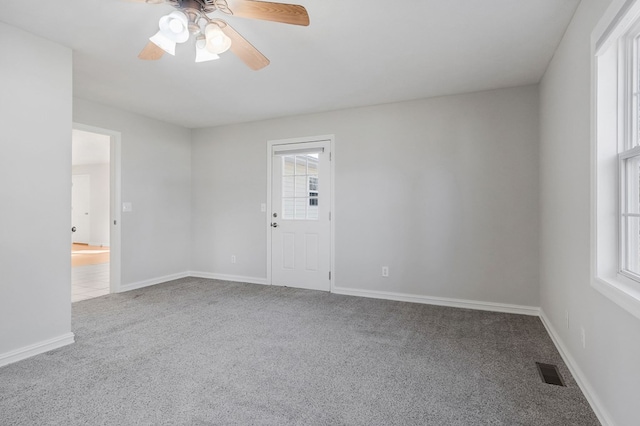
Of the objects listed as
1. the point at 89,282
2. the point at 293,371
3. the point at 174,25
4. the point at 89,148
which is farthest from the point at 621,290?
the point at 89,148

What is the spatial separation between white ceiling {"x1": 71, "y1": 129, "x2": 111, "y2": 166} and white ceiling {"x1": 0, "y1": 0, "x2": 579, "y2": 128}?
270 cm

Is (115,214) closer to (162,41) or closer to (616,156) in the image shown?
(162,41)

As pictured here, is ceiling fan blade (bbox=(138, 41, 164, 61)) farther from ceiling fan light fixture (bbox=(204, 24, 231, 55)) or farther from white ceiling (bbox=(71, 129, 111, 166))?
white ceiling (bbox=(71, 129, 111, 166))

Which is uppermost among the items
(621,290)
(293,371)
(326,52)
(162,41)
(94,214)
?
(326,52)

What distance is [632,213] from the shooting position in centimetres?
170

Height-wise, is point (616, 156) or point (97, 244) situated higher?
point (616, 156)

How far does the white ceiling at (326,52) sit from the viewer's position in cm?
229

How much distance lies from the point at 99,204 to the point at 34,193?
28.7 feet

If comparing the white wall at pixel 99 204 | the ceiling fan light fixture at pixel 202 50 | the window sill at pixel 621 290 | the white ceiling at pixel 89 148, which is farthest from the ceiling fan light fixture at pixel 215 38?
the white wall at pixel 99 204

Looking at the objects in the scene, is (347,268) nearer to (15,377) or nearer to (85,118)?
(15,377)

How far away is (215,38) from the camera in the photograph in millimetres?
1999

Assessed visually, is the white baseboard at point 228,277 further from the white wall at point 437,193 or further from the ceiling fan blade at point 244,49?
the ceiling fan blade at point 244,49

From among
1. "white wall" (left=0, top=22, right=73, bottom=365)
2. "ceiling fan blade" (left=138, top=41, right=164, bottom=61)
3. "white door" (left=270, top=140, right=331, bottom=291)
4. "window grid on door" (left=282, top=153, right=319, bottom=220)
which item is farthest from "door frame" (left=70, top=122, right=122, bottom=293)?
"ceiling fan blade" (left=138, top=41, right=164, bottom=61)

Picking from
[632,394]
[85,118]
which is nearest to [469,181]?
[632,394]
